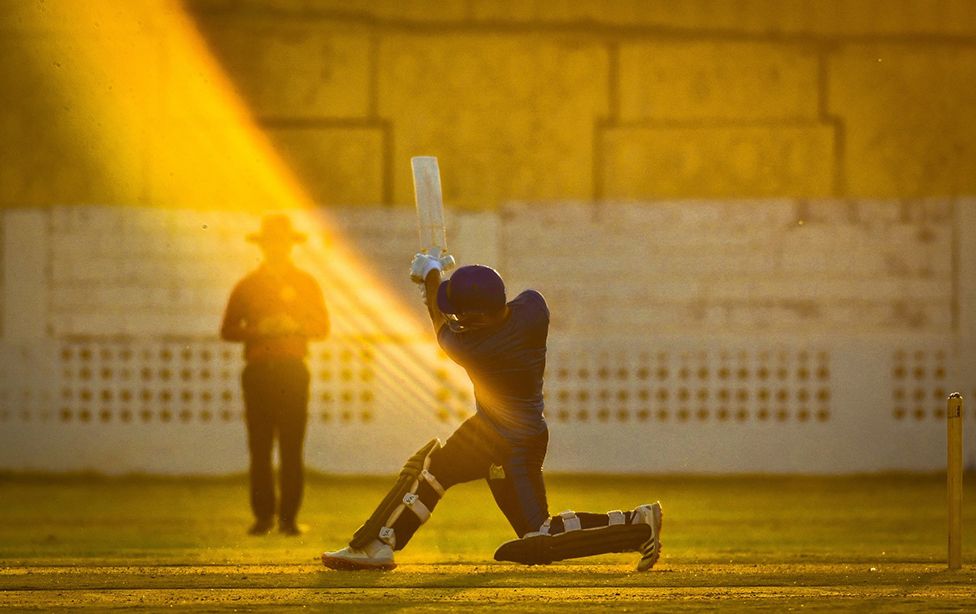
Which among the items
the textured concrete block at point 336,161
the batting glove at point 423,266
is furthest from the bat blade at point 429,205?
the textured concrete block at point 336,161

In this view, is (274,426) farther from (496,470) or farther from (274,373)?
(496,470)

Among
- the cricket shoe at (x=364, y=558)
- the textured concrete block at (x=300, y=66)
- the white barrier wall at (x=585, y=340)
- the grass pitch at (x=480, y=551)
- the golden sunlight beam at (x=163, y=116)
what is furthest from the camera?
the textured concrete block at (x=300, y=66)

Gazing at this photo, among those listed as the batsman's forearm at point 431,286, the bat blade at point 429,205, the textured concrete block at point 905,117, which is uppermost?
the textured concrete block at point 905,117

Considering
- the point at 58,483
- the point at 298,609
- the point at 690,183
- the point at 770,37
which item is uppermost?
the point at 770,37

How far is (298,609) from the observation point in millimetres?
6141

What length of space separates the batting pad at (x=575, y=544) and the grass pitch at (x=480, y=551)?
12 cm

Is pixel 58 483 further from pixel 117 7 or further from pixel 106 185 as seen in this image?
pixel 117 7

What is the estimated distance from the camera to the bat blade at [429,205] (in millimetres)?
7797

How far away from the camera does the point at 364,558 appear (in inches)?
289

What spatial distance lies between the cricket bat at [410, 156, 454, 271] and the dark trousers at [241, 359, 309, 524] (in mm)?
2338

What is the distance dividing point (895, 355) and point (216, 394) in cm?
578

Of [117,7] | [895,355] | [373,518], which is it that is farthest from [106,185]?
[373,518]

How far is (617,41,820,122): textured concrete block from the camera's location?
50.0ft

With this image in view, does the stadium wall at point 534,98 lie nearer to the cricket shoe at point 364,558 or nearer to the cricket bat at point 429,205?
the cricket bat at point 429,205
